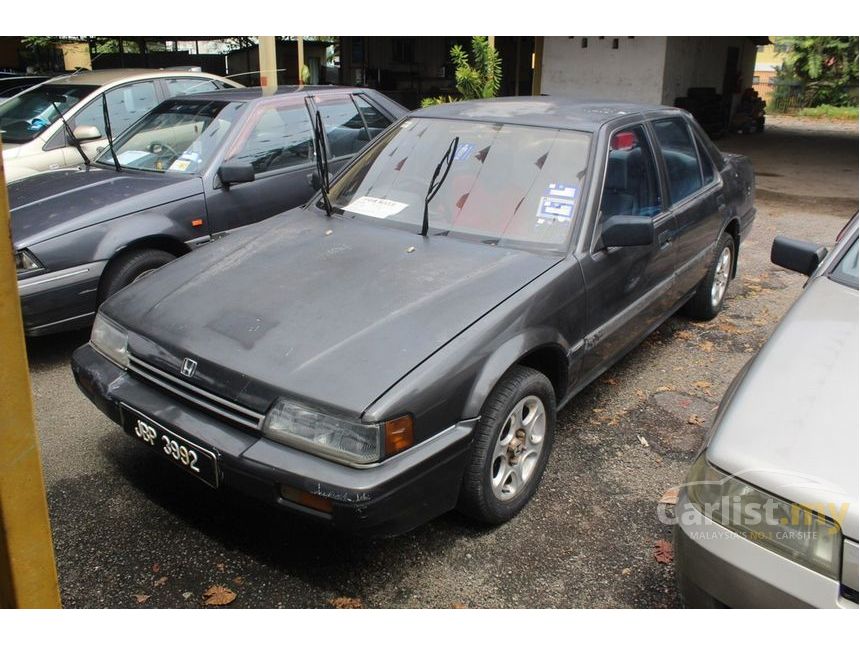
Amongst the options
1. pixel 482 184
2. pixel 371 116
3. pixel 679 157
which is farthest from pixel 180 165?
pixel 679 157

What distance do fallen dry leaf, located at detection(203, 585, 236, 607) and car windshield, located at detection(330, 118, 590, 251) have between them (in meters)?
1.82

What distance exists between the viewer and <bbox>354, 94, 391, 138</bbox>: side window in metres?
6.18

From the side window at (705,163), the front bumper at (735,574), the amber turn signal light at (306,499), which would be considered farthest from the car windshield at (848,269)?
the amber turn signal light at (306,499)

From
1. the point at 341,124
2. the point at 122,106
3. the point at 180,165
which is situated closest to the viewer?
the point at 180,165

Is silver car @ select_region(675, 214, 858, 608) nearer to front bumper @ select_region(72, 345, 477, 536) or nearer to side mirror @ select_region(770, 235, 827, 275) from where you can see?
front bumper @ select_region(72, 345, 477, 536)

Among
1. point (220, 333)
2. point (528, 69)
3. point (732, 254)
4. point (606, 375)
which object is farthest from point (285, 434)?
point (528, 69)

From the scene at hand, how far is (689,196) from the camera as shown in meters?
4.45

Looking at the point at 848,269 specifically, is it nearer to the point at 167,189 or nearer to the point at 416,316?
the point at 416,316

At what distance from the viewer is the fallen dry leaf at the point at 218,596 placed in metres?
2.54

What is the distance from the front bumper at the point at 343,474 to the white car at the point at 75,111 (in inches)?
173

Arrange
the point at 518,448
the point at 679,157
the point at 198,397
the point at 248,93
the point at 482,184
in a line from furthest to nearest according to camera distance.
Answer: the point at 248,93, the point at 679,157, the point at 482,184, the point at 518,448, the point at 198,397

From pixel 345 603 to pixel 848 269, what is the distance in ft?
7.94

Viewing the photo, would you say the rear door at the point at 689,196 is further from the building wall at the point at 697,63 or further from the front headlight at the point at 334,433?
the building wall at the point at 697,63

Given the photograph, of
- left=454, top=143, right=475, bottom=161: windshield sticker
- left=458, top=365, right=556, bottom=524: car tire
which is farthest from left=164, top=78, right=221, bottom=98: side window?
left=458, top=365, right=556, bottom=524: car tire
